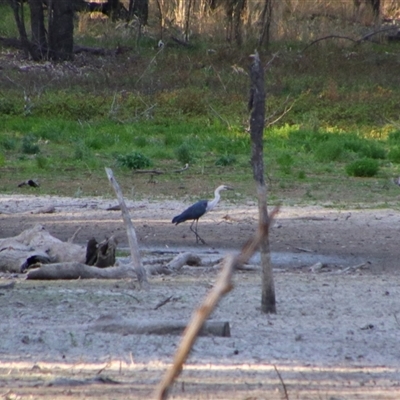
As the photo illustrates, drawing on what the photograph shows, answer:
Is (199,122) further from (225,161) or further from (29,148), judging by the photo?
(225,161)

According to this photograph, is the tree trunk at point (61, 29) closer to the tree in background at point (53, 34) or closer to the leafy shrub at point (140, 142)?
the tree in background at point (53, 34)

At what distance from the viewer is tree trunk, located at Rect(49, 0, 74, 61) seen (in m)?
25.8

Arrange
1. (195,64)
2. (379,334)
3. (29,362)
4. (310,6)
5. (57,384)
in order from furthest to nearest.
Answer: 1. (310,6)
2. (195,64)
3. (379,334)
4. (29,362)
5. (57,384)

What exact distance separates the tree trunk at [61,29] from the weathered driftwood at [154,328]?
21223 mm

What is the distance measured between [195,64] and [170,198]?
1423cm

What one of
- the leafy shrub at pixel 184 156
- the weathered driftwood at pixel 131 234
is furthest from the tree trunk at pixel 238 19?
the weathered driftwood at pixel 131 234

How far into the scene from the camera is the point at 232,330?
5.68 metres

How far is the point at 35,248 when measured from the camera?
27.2ft

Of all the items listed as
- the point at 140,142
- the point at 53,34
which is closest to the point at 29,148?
the point at 140,142

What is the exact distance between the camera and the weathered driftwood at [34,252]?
8.05 m

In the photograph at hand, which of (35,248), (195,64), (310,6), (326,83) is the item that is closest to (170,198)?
(35,248)

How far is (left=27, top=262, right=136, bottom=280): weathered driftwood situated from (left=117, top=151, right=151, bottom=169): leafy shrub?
24.2 feet

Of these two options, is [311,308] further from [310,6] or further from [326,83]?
[310,6]

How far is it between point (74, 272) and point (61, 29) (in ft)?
64.8
